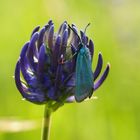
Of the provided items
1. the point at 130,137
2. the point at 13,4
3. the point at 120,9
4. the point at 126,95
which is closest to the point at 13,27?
the point at 13,4

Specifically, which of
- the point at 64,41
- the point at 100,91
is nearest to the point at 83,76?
the point at 64,41

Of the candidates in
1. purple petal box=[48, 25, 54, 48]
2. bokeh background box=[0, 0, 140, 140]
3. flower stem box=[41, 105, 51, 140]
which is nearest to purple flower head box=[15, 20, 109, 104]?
purple petal box=[48, 25, 54, 48]

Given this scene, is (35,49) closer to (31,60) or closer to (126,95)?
(31,60)

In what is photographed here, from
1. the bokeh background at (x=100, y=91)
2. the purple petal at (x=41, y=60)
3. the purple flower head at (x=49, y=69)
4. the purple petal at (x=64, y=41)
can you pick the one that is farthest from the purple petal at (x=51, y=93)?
the bokeh background at (x=100, y=91)

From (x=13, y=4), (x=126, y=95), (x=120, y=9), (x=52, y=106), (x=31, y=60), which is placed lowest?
(x=52, y=106)

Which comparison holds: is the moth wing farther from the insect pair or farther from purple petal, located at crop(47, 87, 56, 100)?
purple petal, located at crop(47, 87, 56, 100)

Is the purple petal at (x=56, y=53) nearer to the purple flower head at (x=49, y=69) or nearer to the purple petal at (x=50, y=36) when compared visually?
the purple flower head at (x=49, y=69)

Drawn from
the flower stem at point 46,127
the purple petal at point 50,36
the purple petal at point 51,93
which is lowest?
the flower stem at point 46,127
